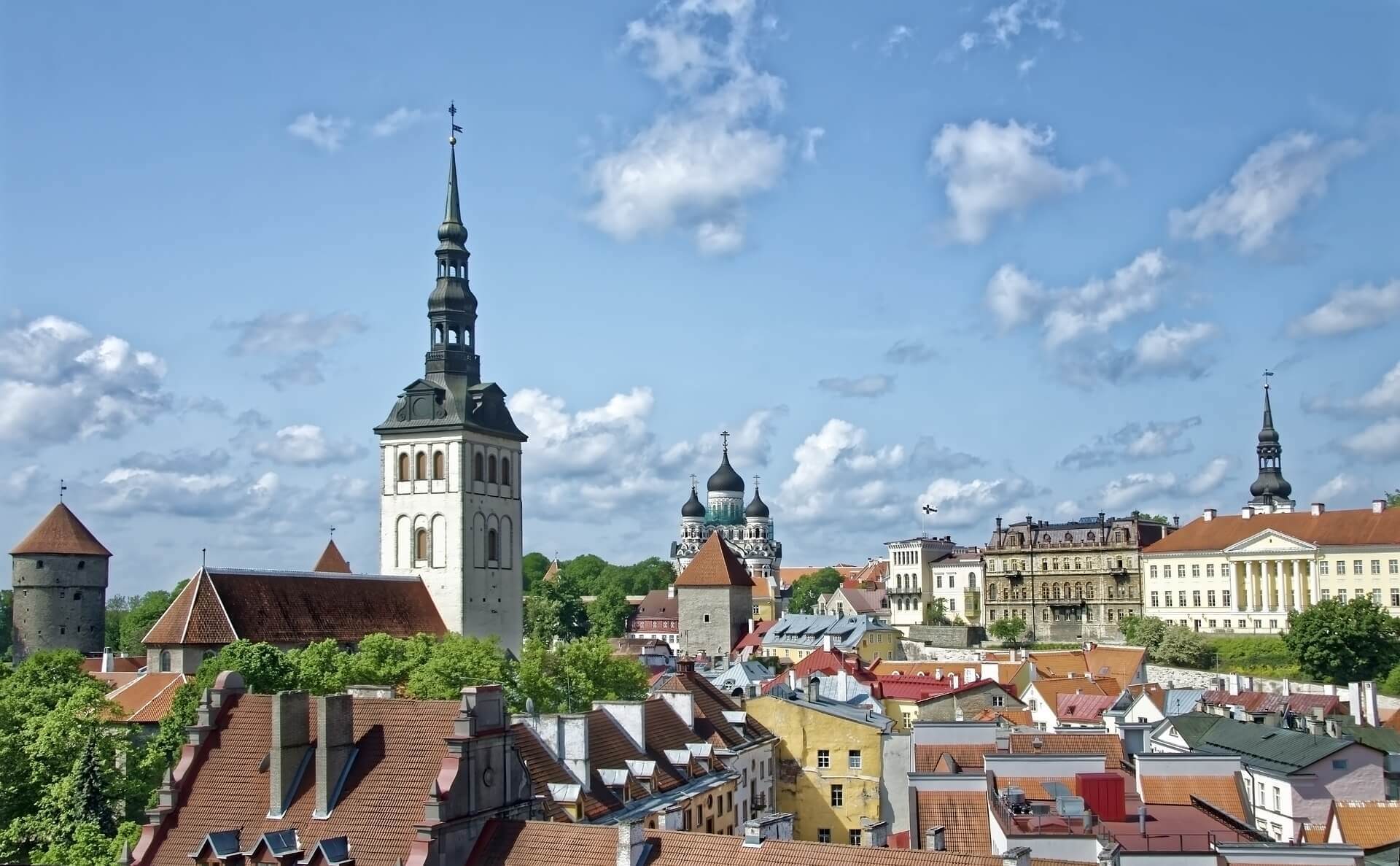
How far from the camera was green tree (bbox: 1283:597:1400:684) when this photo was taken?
3314 inches

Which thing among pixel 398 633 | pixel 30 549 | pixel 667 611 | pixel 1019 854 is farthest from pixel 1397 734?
pixel 667 611

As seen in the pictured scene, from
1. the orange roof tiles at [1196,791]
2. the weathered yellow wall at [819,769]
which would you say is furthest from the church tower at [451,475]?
the orange roof tiles at [1196,791]

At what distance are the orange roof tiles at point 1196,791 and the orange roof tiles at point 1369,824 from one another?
2453mm

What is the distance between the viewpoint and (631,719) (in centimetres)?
4244

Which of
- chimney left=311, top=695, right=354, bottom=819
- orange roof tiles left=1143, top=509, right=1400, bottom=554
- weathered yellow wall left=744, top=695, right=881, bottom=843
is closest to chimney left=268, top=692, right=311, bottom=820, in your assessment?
chimney left=311, top=695, right=354, bottom=819

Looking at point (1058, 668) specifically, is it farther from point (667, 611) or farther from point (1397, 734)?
point (667, 611)

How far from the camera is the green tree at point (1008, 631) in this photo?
427 ft

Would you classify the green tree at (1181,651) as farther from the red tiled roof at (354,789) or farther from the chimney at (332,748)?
the chimney at (332,748)

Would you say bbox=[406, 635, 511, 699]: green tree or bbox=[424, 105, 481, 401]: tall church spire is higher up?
bbox=[424, 105, 481, 401]: tall church spire

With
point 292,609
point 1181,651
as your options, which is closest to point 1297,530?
point 1181,651

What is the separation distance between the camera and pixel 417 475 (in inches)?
3610

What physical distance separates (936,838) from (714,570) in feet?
319

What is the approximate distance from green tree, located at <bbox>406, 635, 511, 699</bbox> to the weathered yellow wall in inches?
598

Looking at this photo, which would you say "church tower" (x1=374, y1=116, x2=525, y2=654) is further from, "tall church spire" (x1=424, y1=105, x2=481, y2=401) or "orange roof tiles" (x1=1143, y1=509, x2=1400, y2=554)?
"orange roof tiles" (x1=1143, y1=509, x2=1400, y2=554)
